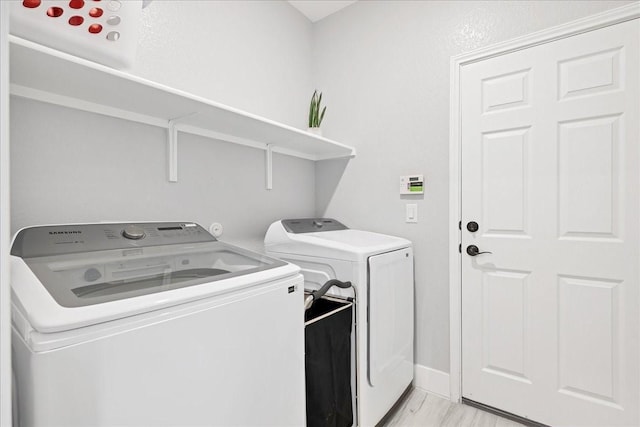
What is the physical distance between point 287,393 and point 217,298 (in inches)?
18.8

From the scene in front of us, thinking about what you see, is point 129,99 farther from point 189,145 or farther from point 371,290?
point 371,290

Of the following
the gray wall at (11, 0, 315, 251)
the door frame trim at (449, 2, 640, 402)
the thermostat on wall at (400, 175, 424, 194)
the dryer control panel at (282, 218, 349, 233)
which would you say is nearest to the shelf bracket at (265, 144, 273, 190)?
the gray wall at (11, 0, 315, 251)

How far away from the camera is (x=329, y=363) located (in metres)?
1.42

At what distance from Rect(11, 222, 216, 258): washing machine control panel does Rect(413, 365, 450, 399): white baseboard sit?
165 centimetres

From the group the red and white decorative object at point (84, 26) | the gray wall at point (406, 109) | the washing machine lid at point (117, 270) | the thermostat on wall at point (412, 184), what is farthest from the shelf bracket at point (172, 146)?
the thermostat on wall at point (412, 184)

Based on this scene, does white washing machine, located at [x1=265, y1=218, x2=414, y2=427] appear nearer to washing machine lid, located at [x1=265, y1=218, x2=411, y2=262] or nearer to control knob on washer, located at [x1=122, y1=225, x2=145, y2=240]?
washing machine lid, located at [x1=265, y1=218, x2=411, y2=262]

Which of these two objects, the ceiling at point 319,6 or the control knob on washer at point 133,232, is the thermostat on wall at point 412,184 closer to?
the ceiling at point 319,6

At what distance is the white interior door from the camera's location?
1529mm

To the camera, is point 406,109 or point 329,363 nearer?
point 329,363

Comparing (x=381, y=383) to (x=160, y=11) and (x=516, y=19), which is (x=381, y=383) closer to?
(x=516, y=19)

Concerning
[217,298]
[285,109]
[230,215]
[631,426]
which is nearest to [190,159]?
[230,215]

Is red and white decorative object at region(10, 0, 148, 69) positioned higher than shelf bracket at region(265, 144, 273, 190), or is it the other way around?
red and white decorative object at region(10, 0, 148, 69)

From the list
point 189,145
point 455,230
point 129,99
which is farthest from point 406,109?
point 129,99

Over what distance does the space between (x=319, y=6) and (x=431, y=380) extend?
2857 millimetres
